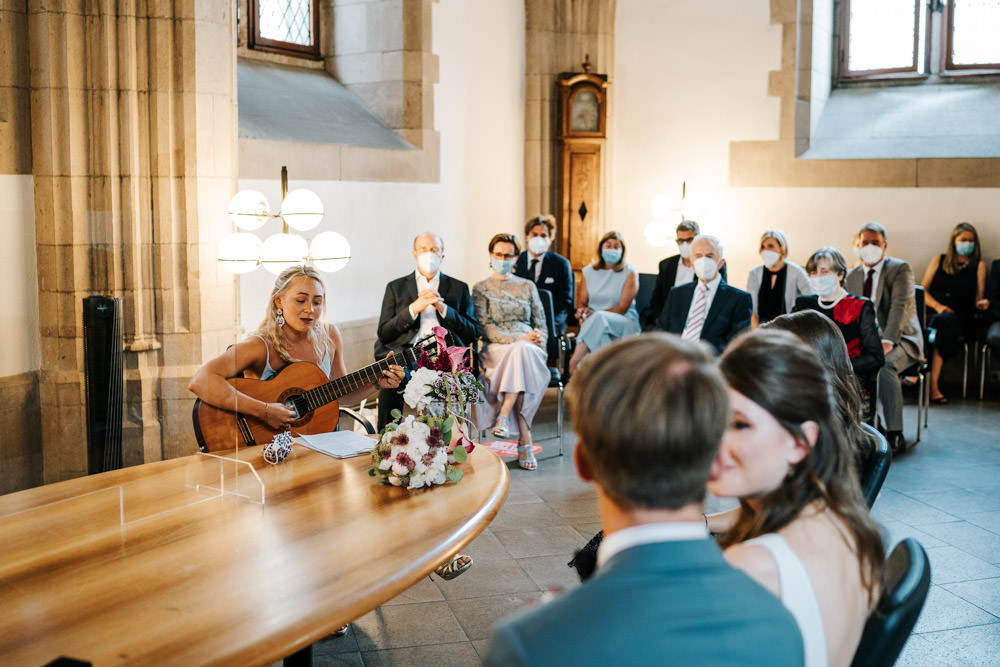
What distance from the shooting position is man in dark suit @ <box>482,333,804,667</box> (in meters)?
1.02

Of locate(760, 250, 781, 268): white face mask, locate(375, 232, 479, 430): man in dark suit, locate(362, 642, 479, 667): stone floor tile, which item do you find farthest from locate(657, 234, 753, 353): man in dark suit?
locate(362, 642, 479, 667): stone floor tile

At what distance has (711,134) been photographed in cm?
869

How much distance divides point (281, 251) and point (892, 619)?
12.9 ft

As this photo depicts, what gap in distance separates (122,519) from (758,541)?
1558mm

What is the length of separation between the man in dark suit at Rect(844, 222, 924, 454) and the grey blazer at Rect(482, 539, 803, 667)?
17.5 feet

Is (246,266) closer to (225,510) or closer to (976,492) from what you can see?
(225,510)

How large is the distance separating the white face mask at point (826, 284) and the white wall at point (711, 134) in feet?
9.92

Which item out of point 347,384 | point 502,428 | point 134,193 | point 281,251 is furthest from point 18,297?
point 502,428

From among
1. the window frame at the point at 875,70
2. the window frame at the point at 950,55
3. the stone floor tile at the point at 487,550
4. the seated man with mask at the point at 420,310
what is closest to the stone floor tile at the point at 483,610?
the stone floor tile at the point at 487,550

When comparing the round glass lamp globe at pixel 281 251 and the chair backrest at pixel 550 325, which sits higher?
the round glass lamp globe at pixel 281 251

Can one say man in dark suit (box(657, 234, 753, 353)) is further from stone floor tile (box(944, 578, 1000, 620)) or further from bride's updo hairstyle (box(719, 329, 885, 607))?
bride's updo hairstyle (box(719, 329, 885, 607))

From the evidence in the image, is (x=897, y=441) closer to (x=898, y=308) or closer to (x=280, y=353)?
(x=898, y=308)

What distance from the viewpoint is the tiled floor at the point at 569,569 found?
3289mm

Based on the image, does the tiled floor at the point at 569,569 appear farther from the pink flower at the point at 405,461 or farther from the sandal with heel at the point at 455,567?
the pink flower at the point at 405,461
